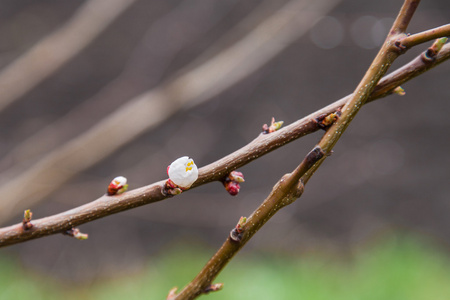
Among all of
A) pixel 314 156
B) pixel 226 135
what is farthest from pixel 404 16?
pixel 226 135

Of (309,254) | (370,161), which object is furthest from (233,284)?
(370,161)

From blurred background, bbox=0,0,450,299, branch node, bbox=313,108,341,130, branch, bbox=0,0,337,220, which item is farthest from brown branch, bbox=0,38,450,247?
blurred background, bbox=0,0,450,299

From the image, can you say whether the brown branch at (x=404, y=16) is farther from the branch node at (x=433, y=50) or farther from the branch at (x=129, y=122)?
the branch at (x=129, y=122)

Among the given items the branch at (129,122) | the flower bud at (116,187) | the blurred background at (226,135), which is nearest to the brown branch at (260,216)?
the flower bud at (116,187)

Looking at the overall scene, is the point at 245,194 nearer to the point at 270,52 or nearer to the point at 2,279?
the point at 270,52

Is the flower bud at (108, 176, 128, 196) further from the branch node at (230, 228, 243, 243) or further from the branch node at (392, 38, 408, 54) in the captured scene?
the branch node at (392, 38, 408, 54)

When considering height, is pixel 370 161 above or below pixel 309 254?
above
